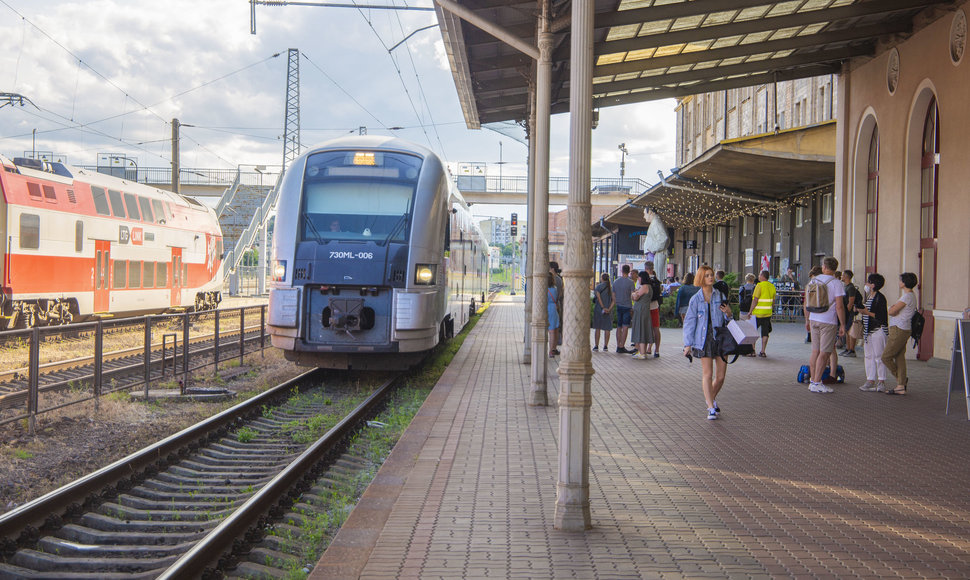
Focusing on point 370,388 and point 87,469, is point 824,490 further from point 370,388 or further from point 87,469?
point 370,388

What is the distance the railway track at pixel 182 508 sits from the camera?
5.18 meters

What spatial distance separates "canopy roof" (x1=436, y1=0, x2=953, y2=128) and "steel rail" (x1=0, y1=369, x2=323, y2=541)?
6.33 meters

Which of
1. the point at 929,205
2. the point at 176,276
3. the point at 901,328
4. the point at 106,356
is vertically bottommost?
the point at 106,356

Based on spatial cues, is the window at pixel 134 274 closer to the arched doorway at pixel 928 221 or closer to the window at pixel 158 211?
the window at pixel 158 211

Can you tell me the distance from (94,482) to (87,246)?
14.9 m

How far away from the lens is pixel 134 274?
22500 mm

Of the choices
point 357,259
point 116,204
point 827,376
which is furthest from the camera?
point 116,204

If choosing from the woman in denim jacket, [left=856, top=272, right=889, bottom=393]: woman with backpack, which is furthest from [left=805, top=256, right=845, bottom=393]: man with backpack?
the woman in denim jacket

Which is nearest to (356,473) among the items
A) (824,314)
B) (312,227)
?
(312,227)

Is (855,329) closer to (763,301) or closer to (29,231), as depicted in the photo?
(763,301)

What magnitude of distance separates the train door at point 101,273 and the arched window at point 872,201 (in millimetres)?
17418

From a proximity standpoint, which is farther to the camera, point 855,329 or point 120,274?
point 120,274

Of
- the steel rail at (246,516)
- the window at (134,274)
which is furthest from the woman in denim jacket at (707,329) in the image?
the window at (134,274)

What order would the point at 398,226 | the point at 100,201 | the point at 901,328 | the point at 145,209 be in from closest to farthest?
the point at 901,328, the point at 398,226, the point at 100,201, the point at 145,209
